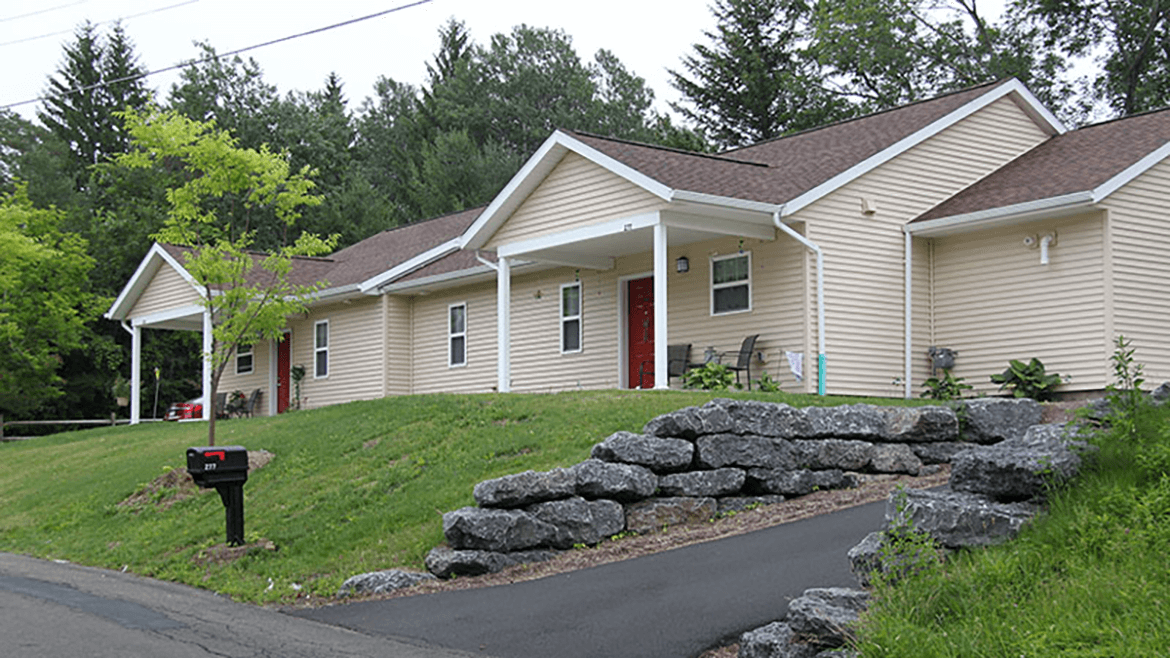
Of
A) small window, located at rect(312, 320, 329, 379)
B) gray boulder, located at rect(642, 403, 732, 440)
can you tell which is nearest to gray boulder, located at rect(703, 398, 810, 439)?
gray boulder, located at rect(642, 403, 732, 440)


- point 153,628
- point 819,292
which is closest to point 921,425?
point 819,292

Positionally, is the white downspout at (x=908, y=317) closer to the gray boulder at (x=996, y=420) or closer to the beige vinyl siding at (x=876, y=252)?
the beige vinyl siding at (x=876, y=252)

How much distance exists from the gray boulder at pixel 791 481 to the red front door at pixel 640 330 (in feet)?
26.2

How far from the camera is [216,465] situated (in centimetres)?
1207

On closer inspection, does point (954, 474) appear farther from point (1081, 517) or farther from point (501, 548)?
point (501, 548)

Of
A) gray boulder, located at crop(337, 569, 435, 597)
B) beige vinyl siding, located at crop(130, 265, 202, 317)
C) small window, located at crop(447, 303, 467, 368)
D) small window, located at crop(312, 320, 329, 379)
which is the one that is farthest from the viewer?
beige vinyl siding, located at crop(130, 265, 202, 317)

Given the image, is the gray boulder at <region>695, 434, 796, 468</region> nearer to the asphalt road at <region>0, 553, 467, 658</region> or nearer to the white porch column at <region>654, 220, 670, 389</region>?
the asphalt road at <region>0, 553, 467, 658</region>

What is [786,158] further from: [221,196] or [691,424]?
[691,424]

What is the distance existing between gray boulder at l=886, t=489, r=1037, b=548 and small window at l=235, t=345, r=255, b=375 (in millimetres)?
24996

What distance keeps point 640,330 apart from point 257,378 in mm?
12891

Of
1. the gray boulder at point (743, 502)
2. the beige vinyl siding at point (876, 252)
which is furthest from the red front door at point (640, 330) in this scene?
the gray boulder at point (743, 502)

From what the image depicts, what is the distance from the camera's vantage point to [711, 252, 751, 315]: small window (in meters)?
18.9

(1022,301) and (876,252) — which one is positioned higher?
(876,252)

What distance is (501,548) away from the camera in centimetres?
1077
